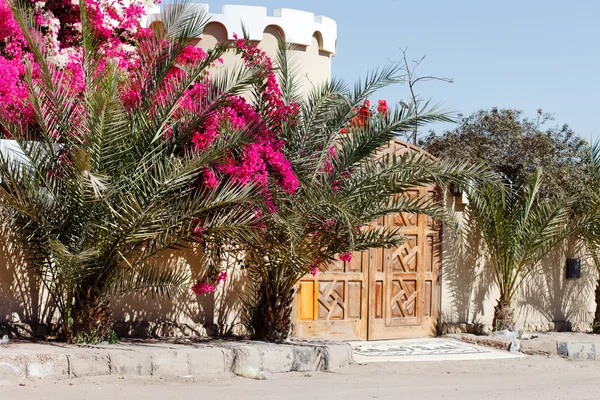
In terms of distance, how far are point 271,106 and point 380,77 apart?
132cm

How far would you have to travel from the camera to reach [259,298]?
11.1m

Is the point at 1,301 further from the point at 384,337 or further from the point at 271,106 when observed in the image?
the point at 384,337

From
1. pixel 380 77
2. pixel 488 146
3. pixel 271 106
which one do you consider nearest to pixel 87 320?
pixel 271 106

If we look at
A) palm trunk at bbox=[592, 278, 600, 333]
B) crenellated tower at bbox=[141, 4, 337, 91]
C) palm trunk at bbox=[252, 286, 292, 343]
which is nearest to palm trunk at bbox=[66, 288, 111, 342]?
palm trunk at bbox=[252, 286, 292, 343]

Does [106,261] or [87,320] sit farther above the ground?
[106,261]

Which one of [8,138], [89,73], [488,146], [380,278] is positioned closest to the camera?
[89,73]

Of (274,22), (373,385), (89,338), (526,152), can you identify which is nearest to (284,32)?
(274,22)

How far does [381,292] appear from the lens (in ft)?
42.0

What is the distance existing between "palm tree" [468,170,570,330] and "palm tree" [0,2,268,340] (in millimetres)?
4381

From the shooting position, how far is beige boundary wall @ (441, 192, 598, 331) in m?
13.4

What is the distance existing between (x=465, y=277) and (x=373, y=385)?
168 inches

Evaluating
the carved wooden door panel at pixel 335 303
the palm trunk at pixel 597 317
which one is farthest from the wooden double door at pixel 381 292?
the palm trunk at pixel 597 317

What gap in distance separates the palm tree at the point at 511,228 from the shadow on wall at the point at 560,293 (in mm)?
868

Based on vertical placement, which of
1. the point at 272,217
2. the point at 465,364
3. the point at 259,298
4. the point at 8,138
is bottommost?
the point at 465,364
